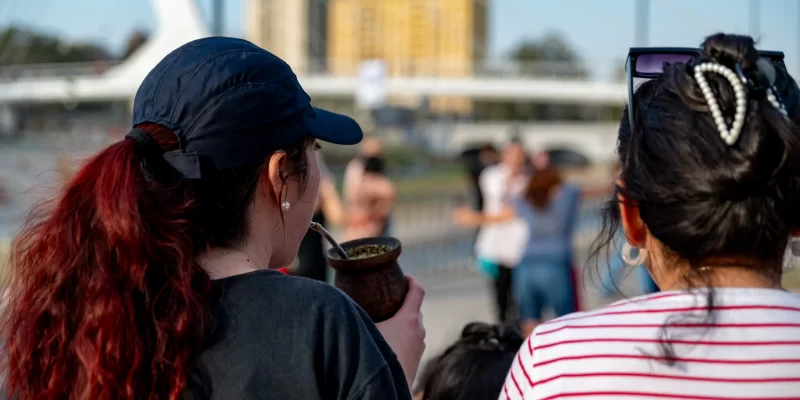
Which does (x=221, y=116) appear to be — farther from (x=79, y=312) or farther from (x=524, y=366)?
(x=524, y=366)

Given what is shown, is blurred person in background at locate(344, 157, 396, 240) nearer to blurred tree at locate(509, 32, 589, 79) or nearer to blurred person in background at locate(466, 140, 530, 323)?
blurred person in background at locate(466, 140, 530, 323)

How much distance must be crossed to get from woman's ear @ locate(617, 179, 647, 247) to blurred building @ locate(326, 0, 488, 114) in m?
85.1

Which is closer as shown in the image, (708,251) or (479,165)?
(708,251)

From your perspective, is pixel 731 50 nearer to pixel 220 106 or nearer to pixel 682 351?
pixel 682 351

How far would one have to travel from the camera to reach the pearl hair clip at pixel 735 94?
1.15 meters

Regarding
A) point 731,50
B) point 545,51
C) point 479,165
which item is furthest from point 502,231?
point 545,51

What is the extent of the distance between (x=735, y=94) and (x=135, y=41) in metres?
16.4

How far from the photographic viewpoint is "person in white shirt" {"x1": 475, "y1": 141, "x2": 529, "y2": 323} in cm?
673

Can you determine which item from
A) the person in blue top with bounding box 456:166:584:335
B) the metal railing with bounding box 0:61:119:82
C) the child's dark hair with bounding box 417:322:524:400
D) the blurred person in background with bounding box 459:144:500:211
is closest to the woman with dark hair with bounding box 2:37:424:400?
the child's dark hair with bounding box 417:322:524:400

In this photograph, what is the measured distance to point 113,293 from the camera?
1259 mm

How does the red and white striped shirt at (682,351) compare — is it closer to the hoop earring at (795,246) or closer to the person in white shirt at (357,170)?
the hoop earring at (795,246)

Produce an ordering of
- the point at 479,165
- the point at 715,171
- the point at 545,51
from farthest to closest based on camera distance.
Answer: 1. the point at 545,51
2. the point at 479,165
3. the point at 715,171

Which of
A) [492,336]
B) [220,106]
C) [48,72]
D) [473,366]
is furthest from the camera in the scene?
[48,72]

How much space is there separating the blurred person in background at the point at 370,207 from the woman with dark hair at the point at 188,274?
505 cm
